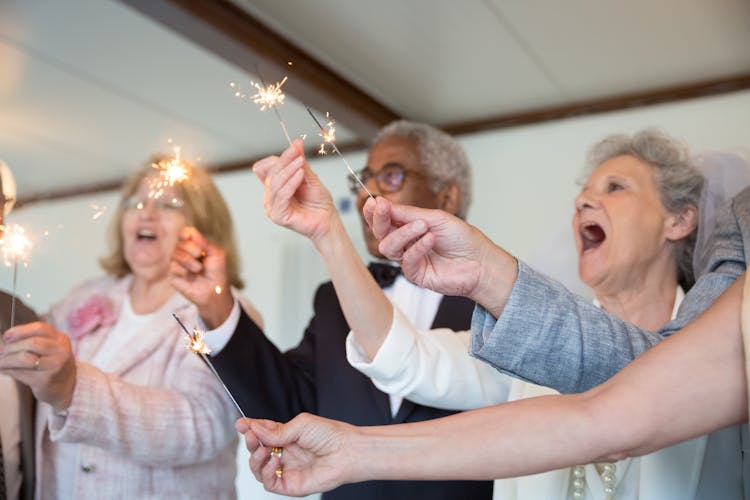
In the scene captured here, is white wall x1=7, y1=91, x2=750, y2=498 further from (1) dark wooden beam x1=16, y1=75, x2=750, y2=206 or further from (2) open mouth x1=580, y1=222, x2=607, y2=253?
(2) open mouth x1=580, y1=222, x2=607, y2=253

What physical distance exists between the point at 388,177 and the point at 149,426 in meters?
0.73

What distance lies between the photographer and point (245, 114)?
2.09 metres

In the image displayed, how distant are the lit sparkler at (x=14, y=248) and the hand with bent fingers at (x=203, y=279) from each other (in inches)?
11.0

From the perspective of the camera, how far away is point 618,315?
65.6 inches

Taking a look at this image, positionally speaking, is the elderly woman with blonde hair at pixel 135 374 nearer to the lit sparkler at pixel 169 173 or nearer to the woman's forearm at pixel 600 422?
the lit sparkler at pixel 169 173

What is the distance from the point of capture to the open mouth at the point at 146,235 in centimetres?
213

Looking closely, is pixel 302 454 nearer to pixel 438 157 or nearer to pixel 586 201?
pixel 586 201

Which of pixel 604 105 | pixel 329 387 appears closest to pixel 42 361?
pixel 329 387

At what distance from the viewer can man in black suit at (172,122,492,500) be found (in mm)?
1454

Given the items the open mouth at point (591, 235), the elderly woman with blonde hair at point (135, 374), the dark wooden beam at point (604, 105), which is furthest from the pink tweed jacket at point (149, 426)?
the dark wooden beam at point (604, 105)

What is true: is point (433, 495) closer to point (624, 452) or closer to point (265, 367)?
point (265, 367)

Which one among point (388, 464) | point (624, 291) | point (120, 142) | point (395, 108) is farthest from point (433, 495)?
point (120, 142)

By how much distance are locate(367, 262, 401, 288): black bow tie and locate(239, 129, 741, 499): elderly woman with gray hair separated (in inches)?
9.6

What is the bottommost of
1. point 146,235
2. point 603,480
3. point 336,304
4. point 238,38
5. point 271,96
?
point 603,480
